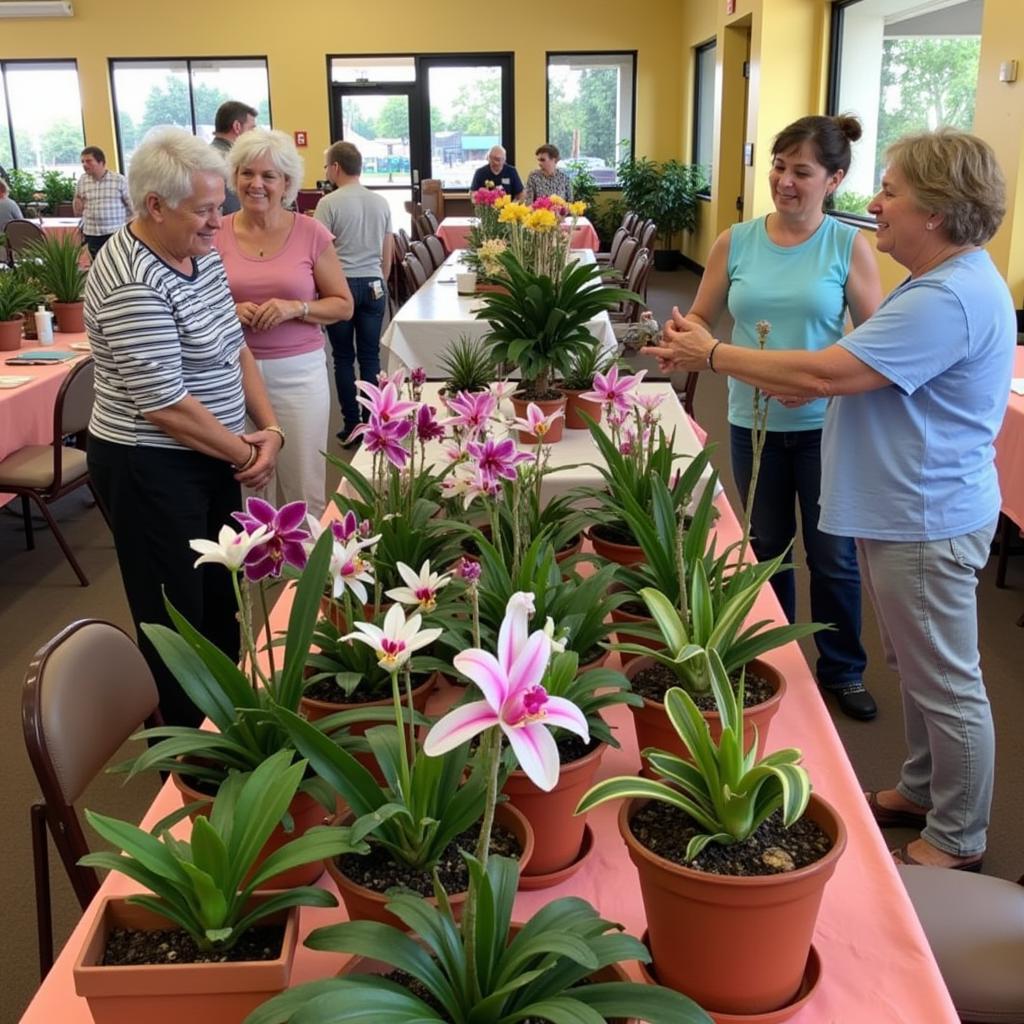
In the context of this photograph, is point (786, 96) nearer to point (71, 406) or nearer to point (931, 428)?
point (71, 406)

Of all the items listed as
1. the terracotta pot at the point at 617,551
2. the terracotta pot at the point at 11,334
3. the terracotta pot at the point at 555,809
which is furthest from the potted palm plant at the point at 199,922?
the terracotta pot at the point at 11,334

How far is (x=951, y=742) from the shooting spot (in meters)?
2.07

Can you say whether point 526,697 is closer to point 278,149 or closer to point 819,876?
point 819,876

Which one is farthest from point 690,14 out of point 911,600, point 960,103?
point 911,600

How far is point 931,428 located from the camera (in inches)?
77.0

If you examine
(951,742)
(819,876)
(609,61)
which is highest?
(609,61)

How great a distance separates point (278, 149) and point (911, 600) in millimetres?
2093

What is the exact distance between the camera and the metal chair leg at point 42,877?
155 cm

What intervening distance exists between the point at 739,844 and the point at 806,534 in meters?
1.94

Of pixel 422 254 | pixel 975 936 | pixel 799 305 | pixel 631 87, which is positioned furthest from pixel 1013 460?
pixel 631 87

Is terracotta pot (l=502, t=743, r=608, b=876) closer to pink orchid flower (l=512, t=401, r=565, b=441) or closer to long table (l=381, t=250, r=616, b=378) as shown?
pink orchid flower (l=512, t=401, r=565, b=441)

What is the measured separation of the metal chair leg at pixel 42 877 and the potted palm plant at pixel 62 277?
13.0 ft

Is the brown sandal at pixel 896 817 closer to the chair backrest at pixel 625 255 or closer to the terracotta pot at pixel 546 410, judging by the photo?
the terracotta pot at pixel 546 410

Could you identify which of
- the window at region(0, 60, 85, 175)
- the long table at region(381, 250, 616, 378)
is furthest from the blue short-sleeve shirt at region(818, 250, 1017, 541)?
the window at region(0, 60, 85, 175)
